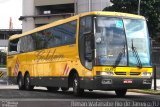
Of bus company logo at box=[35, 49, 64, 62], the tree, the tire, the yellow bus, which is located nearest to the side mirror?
the yellow bus

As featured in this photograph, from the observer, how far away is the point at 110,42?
68.8ft

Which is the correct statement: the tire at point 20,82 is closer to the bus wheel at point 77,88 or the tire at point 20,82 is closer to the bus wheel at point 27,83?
the bus wheel at point 27,83

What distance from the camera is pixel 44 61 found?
1073 inches

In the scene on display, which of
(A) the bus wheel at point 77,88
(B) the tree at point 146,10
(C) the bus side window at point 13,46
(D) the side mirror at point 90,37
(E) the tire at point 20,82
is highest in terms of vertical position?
(B) the tree at point 146,10

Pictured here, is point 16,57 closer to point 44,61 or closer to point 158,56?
point 44,61

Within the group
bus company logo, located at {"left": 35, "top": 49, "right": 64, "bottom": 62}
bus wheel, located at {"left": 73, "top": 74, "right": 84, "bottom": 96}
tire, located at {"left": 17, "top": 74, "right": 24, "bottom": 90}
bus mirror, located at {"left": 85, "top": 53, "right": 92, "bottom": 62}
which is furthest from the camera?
tire, located at {"left": 17, "top": 74, "right": 24, "bottom": 90}

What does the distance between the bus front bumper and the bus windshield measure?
0.63m

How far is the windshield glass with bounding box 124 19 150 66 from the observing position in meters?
21.3

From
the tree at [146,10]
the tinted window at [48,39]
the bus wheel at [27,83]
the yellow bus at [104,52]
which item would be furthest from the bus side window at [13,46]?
the tree at [146,10]

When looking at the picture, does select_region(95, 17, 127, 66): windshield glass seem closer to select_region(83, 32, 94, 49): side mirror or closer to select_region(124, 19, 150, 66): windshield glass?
select_region(83, 32, 94, 49): side mirror

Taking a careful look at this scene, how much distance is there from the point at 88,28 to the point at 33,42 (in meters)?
8.68

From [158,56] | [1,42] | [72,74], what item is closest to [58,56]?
[72,74]

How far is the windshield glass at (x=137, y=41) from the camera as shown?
69.9 ft

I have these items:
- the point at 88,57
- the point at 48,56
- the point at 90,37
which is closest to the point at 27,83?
the point at 48,56
